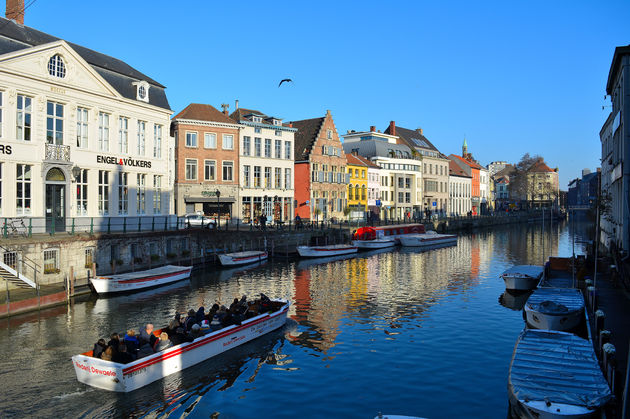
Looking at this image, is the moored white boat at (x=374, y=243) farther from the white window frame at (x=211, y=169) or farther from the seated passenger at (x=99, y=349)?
the seated passenger at (x=99, y=349)

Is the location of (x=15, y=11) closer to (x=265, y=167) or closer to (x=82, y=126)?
(x=82, y=126)

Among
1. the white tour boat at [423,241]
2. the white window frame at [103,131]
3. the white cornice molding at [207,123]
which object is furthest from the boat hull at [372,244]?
the white window frame at [103,131]

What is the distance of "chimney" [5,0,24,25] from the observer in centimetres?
3312

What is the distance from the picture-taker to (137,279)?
97.1ft

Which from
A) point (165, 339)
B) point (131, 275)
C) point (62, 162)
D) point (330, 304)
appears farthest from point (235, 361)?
point (62, 162)

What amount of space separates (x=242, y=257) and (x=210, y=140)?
687 inches

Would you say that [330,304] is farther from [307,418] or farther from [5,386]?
[5,386]

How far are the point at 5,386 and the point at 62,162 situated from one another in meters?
19.7

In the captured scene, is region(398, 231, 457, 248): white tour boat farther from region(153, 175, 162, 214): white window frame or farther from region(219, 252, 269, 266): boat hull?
region(153, 175, 162, 214): white window frame

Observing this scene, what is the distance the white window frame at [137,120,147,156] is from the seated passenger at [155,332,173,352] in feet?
80.7

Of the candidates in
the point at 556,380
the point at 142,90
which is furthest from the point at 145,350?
the point at 142,90

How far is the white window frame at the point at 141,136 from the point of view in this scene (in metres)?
38.0

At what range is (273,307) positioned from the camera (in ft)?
71.7

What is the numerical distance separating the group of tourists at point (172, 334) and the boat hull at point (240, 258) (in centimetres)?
1880
